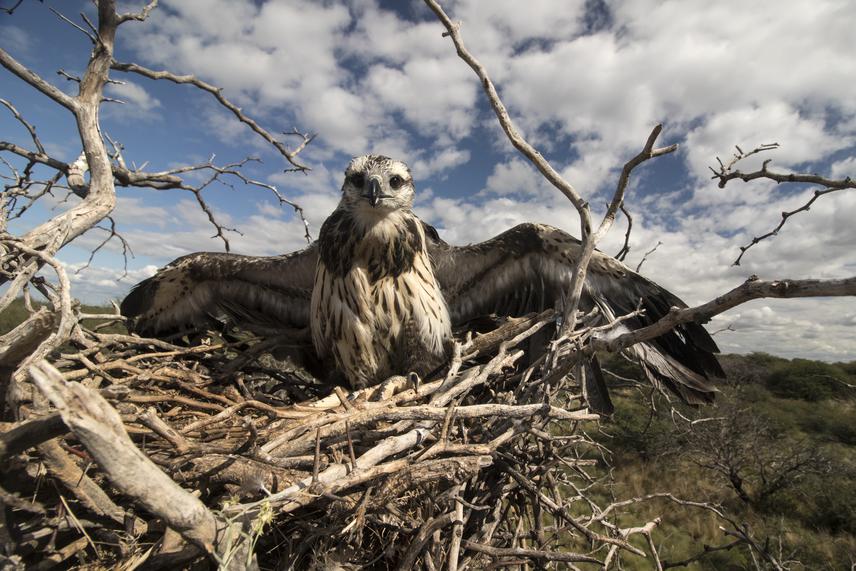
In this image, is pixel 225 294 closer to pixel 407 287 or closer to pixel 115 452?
pixel 407 287

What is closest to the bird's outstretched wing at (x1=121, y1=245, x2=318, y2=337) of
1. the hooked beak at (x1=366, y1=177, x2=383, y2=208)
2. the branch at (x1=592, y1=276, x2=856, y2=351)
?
the hooked beak at (x1=366, y1=177, x2=383, y2=208)

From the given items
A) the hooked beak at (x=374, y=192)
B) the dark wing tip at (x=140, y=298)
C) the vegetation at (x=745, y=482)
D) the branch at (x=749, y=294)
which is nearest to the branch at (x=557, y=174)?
the branch at (x=749, y=294)

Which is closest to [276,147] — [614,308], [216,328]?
[216,328]

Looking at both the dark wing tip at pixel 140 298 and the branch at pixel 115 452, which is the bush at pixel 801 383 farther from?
the branch at pixel 115 452

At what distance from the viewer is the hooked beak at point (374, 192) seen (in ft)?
13.1

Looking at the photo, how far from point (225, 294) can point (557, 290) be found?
3.72m

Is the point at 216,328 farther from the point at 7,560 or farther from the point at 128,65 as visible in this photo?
the point at 7,560

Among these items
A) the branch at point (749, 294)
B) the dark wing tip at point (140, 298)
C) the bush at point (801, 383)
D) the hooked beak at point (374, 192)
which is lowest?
the branch at point (749, 294)

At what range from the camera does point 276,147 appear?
524 centimetres

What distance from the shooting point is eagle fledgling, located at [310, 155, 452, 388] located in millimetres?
4191

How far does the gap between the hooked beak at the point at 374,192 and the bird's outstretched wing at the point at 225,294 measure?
124 cm

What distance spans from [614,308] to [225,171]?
170 inches

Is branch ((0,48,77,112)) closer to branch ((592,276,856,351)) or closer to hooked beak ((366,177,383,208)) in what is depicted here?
hooked beak ((366,177,383,208))

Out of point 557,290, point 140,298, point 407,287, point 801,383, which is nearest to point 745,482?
point 801,383
